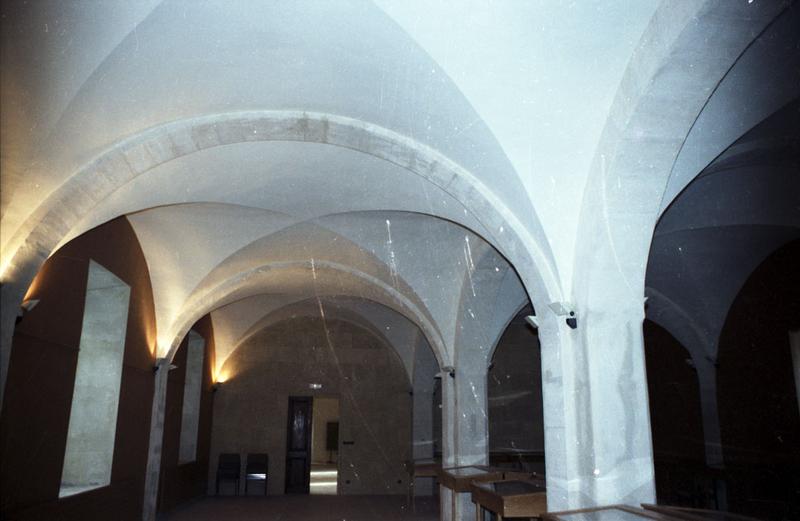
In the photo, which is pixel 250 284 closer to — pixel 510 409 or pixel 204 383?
pixel 204 383

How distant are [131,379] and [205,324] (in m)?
4.66

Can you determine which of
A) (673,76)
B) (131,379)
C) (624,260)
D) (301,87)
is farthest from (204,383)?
(673,76)

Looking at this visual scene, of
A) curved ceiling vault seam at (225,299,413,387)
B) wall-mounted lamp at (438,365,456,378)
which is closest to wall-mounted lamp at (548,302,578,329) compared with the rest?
wall-mounted lamp at (438,365,456,378)

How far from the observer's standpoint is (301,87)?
5.27m

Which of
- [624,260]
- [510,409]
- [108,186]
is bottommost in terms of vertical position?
[510,409]

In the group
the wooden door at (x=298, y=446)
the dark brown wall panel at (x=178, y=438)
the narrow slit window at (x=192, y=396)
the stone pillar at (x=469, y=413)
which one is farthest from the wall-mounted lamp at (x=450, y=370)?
the wooden door at (x=298, y=446)

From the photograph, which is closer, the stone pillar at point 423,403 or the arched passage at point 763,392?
the arched passage at point 763,392

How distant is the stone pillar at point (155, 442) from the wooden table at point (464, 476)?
4.22 meters

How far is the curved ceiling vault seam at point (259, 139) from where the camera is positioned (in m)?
5.08

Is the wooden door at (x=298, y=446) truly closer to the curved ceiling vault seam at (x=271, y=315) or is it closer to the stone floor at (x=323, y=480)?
the stone floor at (x=323, y=480)

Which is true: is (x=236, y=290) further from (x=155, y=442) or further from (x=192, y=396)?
(x=192, y=396)

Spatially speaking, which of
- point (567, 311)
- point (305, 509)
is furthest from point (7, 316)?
point (305, 509)

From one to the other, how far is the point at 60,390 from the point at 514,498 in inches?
181

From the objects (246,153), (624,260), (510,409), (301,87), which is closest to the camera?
(624,260)
